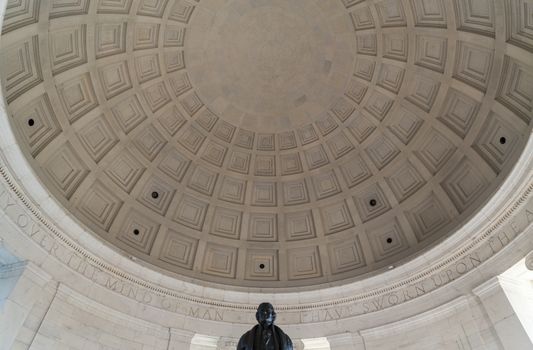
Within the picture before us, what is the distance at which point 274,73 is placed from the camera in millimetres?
18328

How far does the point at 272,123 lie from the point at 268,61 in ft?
8.94

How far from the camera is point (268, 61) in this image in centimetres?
1806

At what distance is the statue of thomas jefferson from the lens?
7051mm

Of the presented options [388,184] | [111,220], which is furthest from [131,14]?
[388,184]

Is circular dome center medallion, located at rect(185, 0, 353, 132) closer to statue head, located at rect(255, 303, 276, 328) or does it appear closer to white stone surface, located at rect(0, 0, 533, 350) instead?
white stone surface, located at rect(0, 0, 533, 350)

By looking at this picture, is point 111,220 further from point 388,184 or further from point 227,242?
point 388,184

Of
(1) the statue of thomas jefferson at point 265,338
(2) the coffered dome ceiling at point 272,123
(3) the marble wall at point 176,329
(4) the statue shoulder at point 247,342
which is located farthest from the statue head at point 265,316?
(2) the coffered dome ceiling at point 272,123

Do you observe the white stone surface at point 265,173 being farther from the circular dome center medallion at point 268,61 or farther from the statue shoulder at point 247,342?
the statue shoulder at point 247,342

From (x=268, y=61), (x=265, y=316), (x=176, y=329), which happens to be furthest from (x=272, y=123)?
(x=265, y=316)

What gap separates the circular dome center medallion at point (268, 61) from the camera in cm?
1691

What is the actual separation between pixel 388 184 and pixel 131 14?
39.3ft

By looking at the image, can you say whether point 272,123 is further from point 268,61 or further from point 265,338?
point 265,338

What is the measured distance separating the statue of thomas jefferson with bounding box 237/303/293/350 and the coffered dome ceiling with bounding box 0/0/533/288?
30.6 ft

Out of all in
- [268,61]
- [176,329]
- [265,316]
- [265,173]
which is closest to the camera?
[265,316]
